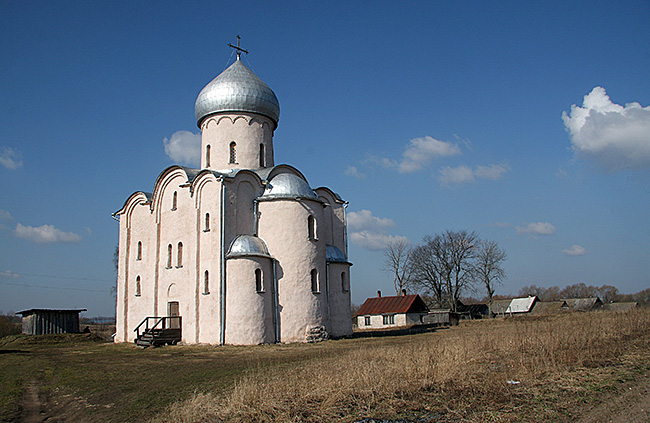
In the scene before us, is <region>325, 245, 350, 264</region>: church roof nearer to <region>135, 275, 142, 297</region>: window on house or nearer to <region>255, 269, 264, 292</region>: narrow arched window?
<region>255, 269, 264, 292</region>: narrow arched window

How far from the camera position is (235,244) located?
22.1 meters

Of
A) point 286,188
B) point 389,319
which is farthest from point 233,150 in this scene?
point 389,319

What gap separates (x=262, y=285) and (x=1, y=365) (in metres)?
9.67

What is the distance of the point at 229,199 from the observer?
22.8 meters

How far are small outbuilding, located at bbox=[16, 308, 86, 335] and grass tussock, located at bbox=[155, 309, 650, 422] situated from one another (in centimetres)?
2448

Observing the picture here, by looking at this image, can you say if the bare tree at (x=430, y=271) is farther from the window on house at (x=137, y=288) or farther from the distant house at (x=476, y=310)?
the window on house at (x=137, y=288)

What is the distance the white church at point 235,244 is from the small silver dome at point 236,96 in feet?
0.18

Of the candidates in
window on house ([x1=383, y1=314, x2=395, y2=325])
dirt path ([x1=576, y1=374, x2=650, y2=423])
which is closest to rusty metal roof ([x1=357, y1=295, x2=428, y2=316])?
window on house ([x1=383, y1=314, x2=395, y2=325])

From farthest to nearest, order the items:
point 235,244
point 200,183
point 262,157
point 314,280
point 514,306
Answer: point 514,306
point 262,157
point 200,183
point 314,280
point 235,244

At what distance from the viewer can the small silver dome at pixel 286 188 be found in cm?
2344

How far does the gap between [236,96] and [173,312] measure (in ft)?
37.4

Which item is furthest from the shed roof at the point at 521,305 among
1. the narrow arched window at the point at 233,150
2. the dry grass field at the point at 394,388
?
the dry grass field at the point at 394,388

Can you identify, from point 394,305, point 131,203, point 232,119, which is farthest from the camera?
point 394,305

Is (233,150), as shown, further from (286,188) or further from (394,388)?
(394,388)
